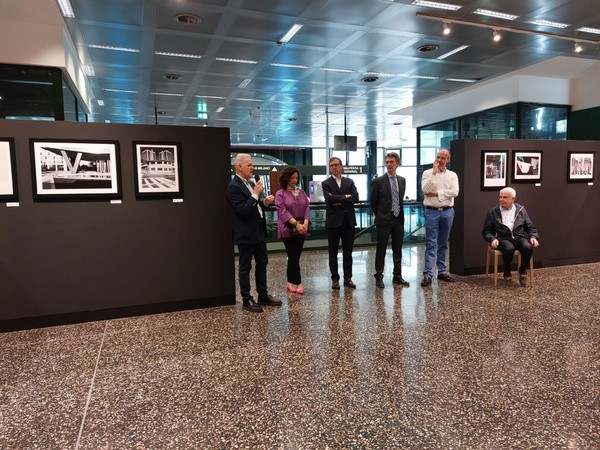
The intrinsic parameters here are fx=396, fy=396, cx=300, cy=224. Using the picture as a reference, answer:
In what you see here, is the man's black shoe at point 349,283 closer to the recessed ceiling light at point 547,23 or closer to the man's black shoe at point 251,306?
the man's black shoe at point 251,306

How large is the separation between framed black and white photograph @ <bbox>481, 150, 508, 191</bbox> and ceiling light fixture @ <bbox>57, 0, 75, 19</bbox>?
569cm

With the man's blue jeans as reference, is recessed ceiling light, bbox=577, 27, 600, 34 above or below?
above

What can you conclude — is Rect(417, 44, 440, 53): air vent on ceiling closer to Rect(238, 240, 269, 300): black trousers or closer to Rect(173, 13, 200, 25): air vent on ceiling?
Rect(173, 13, 200, 25): air vent on ceiling

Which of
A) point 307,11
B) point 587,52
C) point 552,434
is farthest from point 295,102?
point 552,434

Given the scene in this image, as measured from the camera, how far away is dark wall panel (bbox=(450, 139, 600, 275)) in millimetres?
5621

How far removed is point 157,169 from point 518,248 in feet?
14.5

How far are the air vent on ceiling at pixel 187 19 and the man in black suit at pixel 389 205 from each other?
3112 mm

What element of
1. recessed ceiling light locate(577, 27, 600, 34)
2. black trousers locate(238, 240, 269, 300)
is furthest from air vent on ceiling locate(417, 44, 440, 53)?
black trousers locate(238, 240, 269, 300)

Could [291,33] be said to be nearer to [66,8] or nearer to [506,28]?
[66,8]

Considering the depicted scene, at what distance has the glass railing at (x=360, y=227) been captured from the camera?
811cm

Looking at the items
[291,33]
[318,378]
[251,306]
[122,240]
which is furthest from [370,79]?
[318,378]

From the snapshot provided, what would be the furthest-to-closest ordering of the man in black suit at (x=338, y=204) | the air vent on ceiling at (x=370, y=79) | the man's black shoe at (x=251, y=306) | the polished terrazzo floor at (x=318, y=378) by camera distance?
1. the air vent on ceiling at (x=370, y=79)
2. the man in black suit at (x=338, y=204)
3. the man's black shoe at (x=251, y=306)
4. the polished terrazzo floor at (x=318, y=378)

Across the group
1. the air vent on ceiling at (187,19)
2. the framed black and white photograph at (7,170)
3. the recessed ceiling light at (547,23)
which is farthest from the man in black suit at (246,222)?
the recessed ceiling light at (547,23)

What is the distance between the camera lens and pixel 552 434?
6.71 ft
